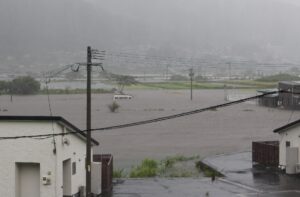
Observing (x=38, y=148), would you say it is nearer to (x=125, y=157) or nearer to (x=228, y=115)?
(x=125, y=157)

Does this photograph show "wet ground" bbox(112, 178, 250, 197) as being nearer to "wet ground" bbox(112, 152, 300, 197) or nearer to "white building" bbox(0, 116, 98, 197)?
"wet ground" bbox(112, 152, 300, 197)

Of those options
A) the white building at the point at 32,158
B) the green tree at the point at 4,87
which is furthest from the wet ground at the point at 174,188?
the green tree at the point at 4,87

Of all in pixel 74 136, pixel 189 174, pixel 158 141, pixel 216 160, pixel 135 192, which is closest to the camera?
pixel 74 136

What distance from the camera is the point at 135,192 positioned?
57.4 ft

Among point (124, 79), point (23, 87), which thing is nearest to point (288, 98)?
point (124, 79)

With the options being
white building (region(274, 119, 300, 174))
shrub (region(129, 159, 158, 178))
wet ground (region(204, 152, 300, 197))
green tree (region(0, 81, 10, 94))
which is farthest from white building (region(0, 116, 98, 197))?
green tree (region(0, 81, 10, 94))

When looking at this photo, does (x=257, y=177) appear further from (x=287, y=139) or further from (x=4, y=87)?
(x=4, y=87)

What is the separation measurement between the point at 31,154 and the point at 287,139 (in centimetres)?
1040

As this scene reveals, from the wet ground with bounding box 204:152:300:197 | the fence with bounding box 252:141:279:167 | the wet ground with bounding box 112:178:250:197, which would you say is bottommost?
the wet ground with bounding box 112:178:250:197

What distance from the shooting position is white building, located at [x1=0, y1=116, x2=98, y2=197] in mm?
14273

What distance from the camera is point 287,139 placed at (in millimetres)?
21172

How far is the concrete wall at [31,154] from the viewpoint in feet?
46.8

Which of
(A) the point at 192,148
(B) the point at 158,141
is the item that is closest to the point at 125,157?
(A) the point at 192,148

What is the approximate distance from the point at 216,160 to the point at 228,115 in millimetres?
35603
